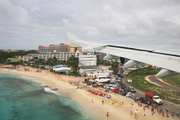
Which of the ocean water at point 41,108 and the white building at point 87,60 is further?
the white building at point 87,60

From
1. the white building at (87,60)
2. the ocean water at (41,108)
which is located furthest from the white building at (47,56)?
the ocean water at (41,108)

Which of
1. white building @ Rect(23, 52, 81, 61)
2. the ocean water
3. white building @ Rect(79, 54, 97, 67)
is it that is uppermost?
white building @ Rect(23, 52, 81, 61)

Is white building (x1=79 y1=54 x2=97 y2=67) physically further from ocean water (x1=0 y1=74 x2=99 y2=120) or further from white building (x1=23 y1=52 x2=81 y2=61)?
ocean water (x1=0 y1=74 x2=99 y2=120)

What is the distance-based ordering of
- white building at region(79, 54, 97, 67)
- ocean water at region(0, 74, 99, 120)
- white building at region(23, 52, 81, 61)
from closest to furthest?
1. ocean water at region(0, 74, 99, 120)
2. white building at region(79, 54, 97, 67)
3. white building at region(23, 52, 81, 61)

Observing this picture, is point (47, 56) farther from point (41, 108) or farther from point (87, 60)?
point (41, 108)

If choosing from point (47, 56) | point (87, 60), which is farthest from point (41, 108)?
point (47, 56)

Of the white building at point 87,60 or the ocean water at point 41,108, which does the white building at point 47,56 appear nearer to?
the white building at point 87,60

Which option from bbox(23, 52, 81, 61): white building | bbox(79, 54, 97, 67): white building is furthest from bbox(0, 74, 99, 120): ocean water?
bbox(23, 52, 81, 61): white building

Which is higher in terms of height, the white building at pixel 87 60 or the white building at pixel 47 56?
the white building at pixel 47 56

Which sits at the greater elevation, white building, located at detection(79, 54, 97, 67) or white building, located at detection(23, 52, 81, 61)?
white building, located at detection(23, 52, 81, 61)

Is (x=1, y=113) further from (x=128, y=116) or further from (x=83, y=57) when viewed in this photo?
(x=83, y=57)

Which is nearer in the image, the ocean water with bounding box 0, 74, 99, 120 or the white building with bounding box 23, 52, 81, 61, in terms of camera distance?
the ocean water with bounding box 0, 74, 99, 120

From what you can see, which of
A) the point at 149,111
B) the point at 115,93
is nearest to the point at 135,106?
the point at 149,111
